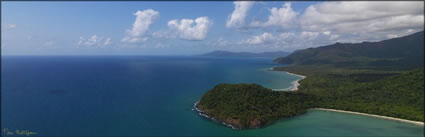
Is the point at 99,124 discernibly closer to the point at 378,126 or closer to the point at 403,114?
the point at 378,126

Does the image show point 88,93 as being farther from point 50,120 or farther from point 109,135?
point 109,135

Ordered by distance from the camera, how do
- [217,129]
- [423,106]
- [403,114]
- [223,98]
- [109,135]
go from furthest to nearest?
[223,98] → [423,106] → [403,114] → [217,129] → [109,135]

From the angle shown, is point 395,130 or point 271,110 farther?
point 271,110

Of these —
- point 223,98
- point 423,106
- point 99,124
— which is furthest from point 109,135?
point 423,106

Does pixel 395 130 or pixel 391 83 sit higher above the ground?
pixel 391 83

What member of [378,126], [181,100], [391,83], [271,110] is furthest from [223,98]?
[391,83]

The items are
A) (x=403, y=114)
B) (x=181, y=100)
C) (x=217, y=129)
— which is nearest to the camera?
(x=217, y=129)
